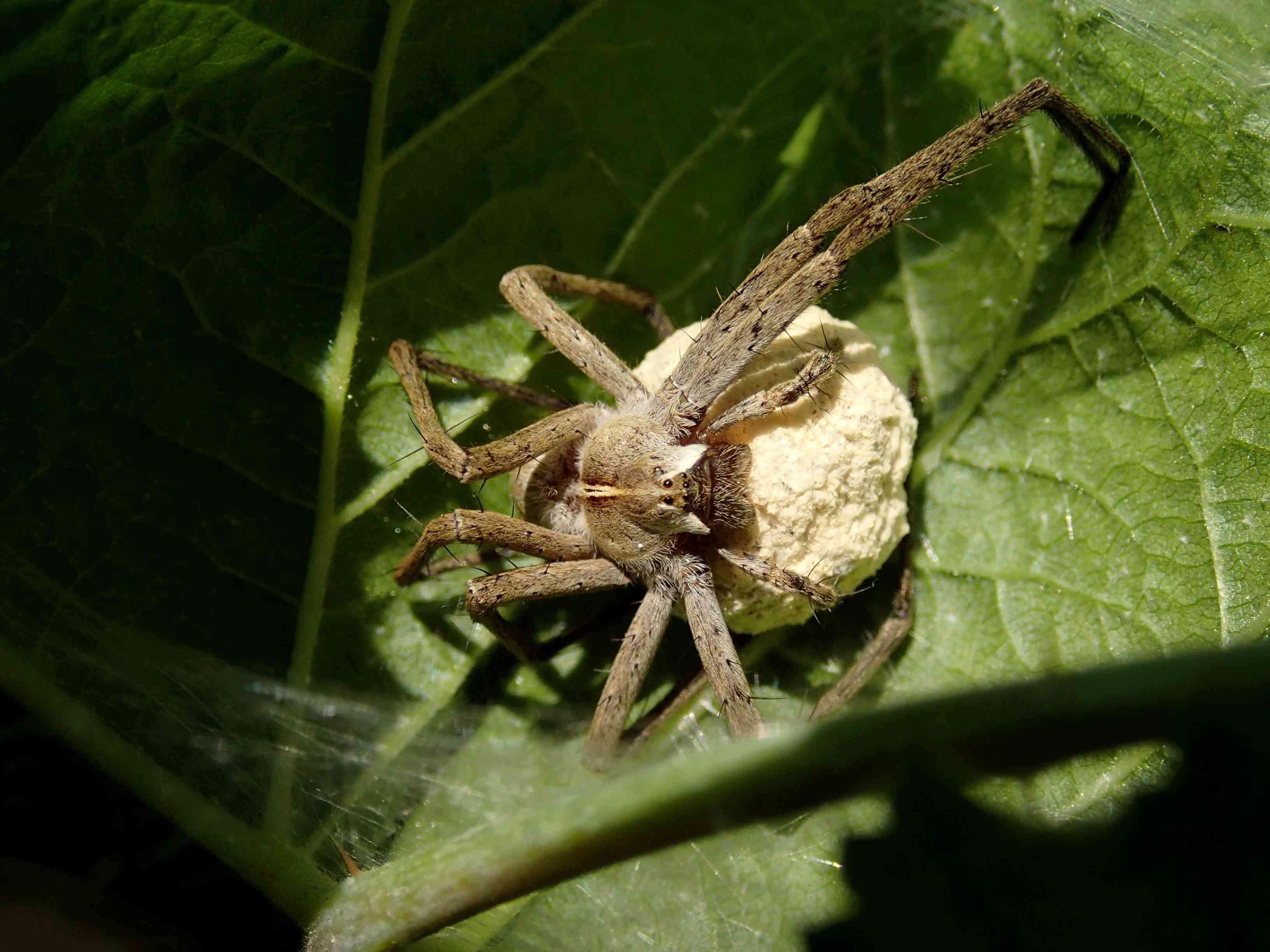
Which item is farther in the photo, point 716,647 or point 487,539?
point 487,539

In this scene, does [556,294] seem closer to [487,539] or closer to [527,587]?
[487,539]

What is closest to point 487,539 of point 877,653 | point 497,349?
point 497,349

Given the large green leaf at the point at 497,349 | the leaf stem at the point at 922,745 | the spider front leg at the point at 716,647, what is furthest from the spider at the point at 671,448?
the leaf stem at the point at 922,745

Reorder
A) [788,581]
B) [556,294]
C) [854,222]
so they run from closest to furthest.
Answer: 1. [788,581]
2. [854,222]
3. [556,294]

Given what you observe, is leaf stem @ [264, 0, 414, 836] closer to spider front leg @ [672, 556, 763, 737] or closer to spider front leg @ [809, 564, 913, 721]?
spider front leg @ [672, 556, 763, 737]

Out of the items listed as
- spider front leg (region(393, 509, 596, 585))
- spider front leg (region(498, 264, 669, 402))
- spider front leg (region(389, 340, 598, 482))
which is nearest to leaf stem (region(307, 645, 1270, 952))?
spider front leg (region(393, 509, 596, 585))

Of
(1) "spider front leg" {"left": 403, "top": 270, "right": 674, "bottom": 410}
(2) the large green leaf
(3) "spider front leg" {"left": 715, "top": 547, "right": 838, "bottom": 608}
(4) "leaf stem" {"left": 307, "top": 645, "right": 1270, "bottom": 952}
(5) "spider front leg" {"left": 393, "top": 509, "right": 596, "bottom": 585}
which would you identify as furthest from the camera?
(1) "spider front leg" {"left": 403, "top": 270, "right": 674, "bottom": 410}

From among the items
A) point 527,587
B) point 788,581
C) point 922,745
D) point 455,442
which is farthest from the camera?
point 455,442
